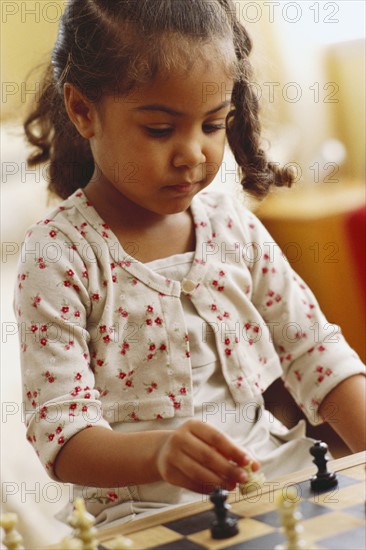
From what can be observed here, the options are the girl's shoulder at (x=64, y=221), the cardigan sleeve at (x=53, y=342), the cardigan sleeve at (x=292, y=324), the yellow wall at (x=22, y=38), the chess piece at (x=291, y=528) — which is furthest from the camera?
the yellow wall at (x=22, y=38)

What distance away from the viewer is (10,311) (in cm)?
162

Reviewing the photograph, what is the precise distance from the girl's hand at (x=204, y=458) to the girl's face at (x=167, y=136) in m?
0.36

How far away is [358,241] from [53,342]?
0.92m

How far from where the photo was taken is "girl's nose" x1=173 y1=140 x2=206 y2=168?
1.09 m

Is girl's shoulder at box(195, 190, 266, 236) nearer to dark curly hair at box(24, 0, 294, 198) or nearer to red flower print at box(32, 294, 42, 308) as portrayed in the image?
dark curly hair at box(24, 0, 294, 198)

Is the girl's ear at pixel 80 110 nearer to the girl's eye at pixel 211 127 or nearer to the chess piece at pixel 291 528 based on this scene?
the girl's eye at pixel 211 127

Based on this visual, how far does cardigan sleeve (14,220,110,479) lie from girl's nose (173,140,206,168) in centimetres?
19

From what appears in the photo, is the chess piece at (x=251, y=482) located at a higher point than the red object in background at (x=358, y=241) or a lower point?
lower

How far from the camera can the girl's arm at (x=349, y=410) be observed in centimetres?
122

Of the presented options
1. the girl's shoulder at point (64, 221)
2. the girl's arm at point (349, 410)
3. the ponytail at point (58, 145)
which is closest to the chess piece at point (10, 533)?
the girl's shoulder at point (64, 221)

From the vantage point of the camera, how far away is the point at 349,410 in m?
1.23

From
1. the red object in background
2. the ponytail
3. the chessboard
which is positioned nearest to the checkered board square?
the chessboard

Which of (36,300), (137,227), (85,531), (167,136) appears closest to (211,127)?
(167,136)

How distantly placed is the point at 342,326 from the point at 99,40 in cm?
93
